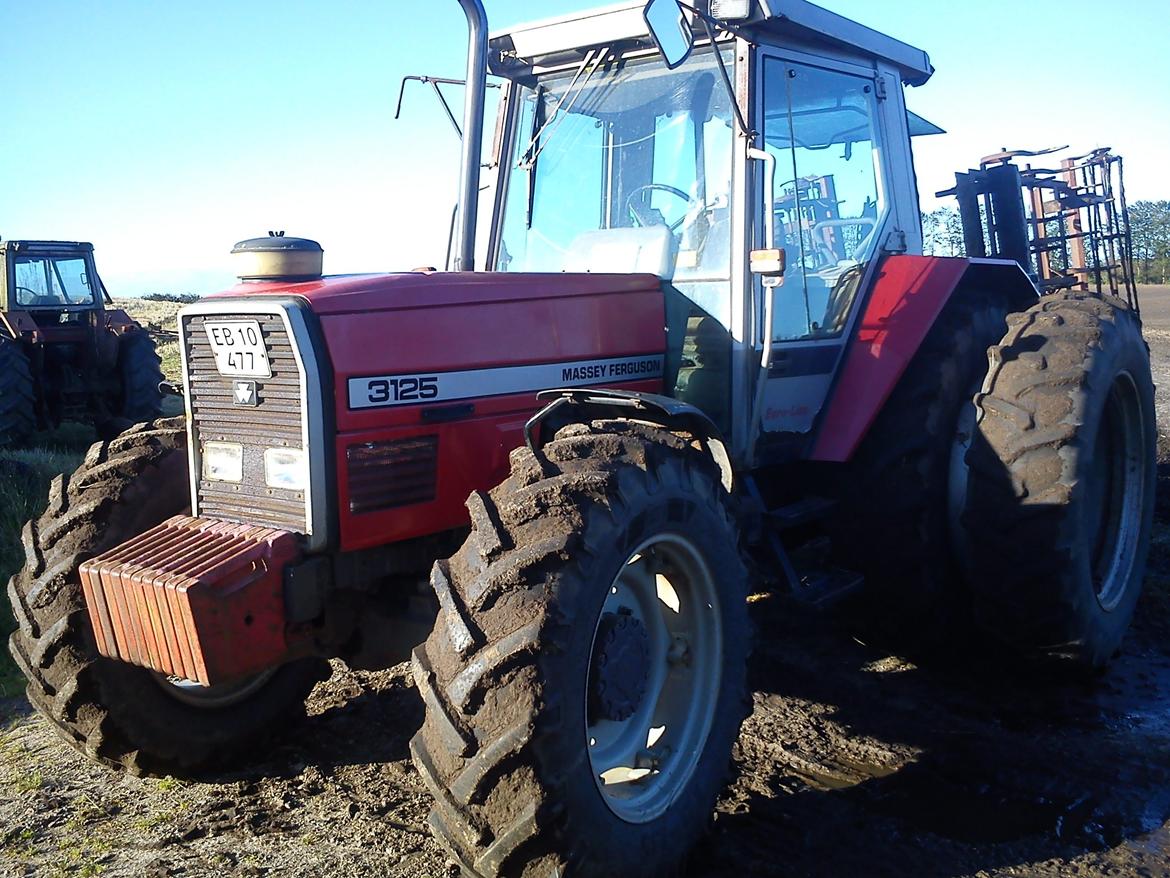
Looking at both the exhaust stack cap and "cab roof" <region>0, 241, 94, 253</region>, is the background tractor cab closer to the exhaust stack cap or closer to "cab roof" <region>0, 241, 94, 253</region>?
the exhaust stack cap

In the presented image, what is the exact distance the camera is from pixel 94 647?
11.3ft

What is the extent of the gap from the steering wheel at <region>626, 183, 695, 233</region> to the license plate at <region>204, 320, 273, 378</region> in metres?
1.73

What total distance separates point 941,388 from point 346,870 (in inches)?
117

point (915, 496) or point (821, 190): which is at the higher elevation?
point (821, 190)

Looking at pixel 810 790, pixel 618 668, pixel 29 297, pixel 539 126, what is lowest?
pixel 810 790

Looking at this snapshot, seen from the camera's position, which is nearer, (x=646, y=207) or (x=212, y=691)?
(x=212, y=691)

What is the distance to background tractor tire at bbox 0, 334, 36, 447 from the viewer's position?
11.2 metres

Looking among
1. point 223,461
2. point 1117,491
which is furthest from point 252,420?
point 1117,491

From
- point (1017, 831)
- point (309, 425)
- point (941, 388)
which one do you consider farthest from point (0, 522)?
point (1017, 831)

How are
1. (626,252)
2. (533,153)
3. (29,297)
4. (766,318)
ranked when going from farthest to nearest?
(29,297), (533,153), (626,252), (766,318)

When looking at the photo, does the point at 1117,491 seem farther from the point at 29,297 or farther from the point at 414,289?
the point at 29,297

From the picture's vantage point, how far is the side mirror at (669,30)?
11.7 ft

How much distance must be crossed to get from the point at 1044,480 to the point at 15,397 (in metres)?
10.6

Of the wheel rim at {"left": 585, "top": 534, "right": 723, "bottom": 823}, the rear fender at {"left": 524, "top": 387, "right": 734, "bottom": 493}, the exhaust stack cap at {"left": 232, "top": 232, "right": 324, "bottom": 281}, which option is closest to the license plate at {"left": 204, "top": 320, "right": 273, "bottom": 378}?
the exhaust stack cap at {"left": 232, "top": 232, "right": 324, "bottom": 281}
